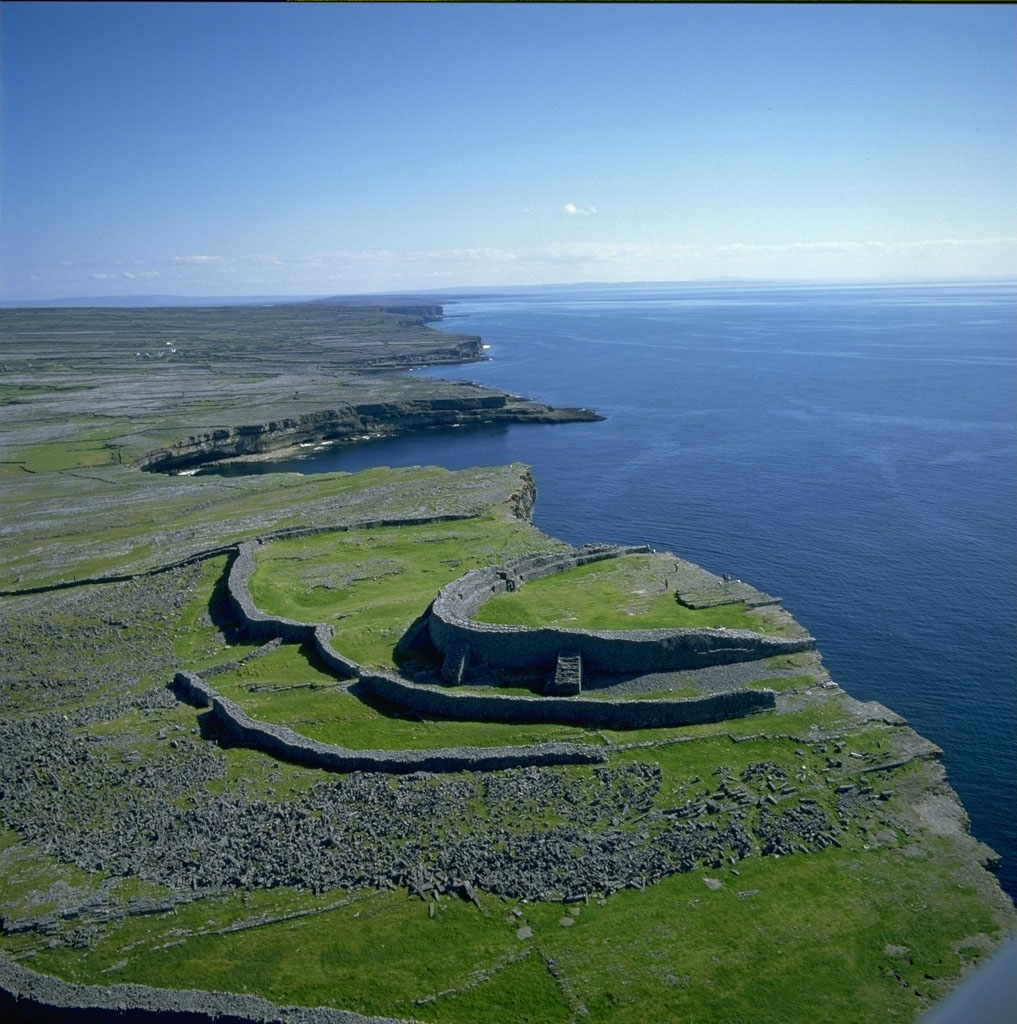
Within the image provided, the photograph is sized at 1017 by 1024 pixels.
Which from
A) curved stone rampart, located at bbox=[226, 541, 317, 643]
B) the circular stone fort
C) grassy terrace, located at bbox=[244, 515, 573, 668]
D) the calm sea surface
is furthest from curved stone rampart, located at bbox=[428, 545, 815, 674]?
curved stone rampart, located at bbox=[226, 541, 317, 643]

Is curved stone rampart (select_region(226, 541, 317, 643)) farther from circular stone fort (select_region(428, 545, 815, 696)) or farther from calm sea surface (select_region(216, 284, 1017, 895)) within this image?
calm sea surface (select_region(216, 284, 1017, 895))

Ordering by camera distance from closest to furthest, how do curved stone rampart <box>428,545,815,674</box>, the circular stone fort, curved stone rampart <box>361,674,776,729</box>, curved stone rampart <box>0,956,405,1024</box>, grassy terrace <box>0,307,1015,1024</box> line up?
curved stone rampart <box>0,956,405,1024</box> → grassy terrace <box>0,307,1015,1024</box> → curved stone rampart <box>361,674,776,729</box> → the circular stone fort → curved stone rampart <box>428,545,815,674</box>

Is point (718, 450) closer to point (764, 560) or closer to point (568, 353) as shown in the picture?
point (764, 560)

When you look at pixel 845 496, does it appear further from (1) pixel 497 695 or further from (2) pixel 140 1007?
(2) pixel 140 1007

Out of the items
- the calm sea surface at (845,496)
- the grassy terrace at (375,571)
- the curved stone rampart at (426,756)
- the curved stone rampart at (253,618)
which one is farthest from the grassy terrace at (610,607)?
the curved stone rampart at (426,756)

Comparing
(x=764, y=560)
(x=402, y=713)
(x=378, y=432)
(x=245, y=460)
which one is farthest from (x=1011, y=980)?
(x=378, y=432)

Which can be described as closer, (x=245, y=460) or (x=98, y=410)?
(x=245, y=460)
